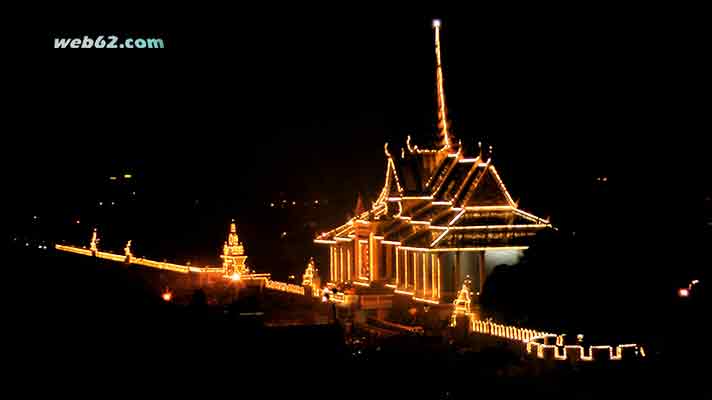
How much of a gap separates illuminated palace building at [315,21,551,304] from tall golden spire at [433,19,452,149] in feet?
0.10

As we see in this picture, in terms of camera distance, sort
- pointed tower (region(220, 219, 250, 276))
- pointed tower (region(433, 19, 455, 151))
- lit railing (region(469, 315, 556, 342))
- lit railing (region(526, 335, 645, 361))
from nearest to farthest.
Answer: lit railing (region(526, 335, 645, 361)) → lit railing (region(469, 315, 556, 342)) → pointed tower (region(433, 19, 455, 151)) → pointed tower (region(220, 219, 250, 276))

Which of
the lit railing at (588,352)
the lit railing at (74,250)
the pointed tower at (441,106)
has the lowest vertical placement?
the lit railing at (588,352)

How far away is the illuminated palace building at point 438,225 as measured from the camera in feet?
119

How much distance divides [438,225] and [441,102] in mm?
5790

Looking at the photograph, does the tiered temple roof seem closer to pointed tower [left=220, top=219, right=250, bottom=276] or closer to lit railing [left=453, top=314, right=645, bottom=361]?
pointed tower [left=220, top=219, right=250, bottom=276]

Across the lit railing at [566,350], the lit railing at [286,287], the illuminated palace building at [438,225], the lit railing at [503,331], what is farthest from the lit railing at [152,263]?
the lit railing at [566,350]

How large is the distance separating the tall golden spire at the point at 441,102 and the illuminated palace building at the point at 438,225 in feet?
0.10

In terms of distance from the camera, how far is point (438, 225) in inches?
1447

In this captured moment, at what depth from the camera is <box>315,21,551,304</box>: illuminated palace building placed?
36.2 m

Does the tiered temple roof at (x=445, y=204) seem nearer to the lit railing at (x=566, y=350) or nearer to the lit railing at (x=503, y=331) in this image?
the lit railing at (x=503, y=331)

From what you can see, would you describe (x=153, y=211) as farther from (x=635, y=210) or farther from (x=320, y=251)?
(x=635, y=210)

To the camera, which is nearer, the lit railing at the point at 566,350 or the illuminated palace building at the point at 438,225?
the lit railing at the point at 566,350

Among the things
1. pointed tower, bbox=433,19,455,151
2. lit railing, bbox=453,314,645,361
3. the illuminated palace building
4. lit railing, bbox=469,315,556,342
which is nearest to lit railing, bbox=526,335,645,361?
lit railing, bbox=453,314,645,361

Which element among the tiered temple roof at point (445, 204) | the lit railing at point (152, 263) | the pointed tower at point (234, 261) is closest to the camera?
the tiered temple roof at point (445, 204)
